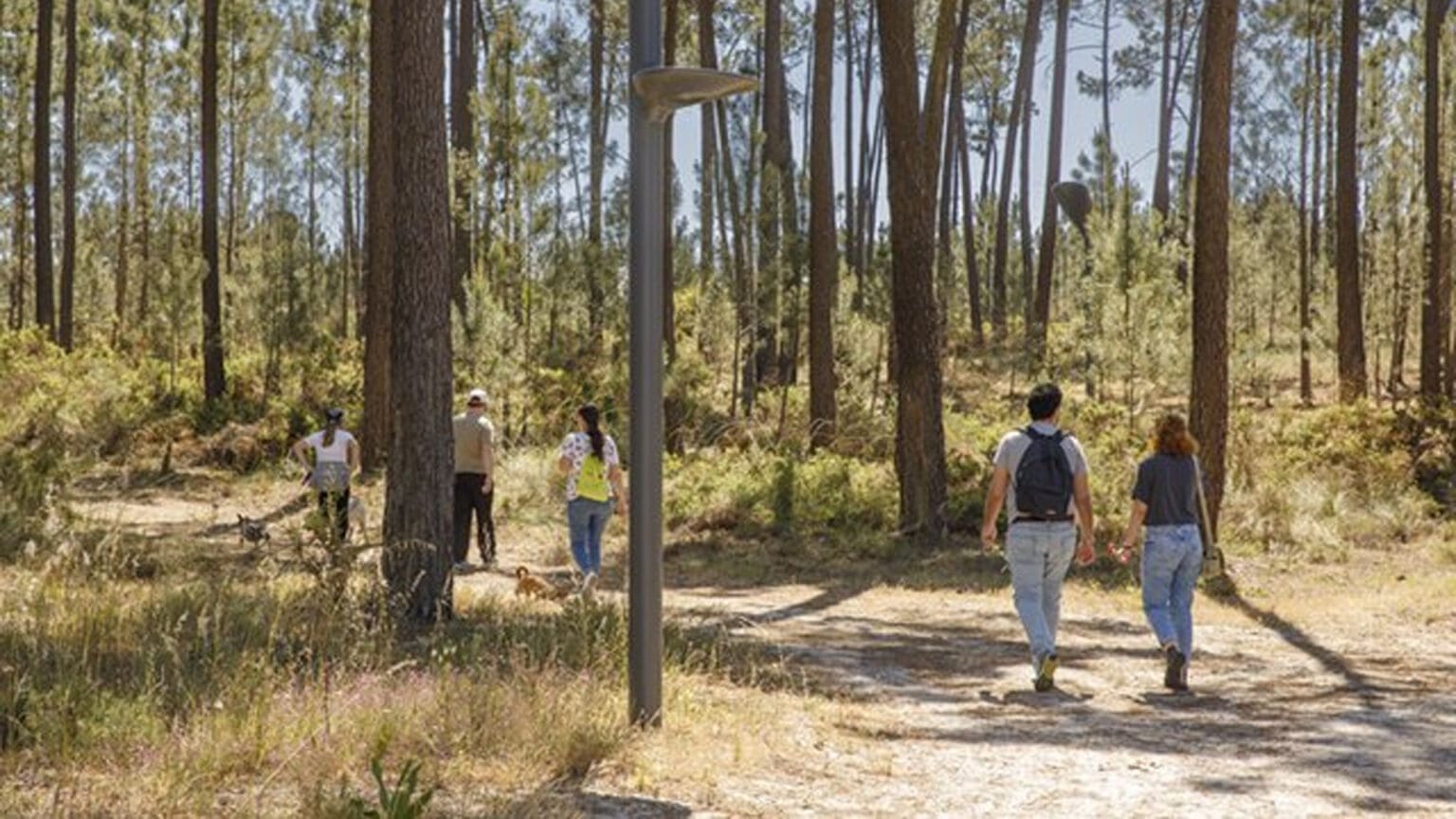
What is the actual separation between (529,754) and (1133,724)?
356cm

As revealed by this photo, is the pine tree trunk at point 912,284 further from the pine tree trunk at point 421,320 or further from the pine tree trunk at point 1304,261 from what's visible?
the pine tree trunk at point 1304,261

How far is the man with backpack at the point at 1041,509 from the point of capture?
796 centimetres

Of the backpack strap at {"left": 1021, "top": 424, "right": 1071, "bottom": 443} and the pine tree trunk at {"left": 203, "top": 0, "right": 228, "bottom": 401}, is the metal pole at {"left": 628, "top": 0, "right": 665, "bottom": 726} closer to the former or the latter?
the backpack strap at {"left": 1021, "top": 424, "right": 1071, "bottom": 443}

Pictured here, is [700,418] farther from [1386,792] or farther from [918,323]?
[1386,792]

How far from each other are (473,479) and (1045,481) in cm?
698

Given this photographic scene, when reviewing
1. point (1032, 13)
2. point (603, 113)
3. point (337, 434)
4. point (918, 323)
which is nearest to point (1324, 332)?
point (1032, 13)

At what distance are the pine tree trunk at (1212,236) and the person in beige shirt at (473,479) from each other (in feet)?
23.5

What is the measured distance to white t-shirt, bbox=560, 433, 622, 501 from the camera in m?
10.9

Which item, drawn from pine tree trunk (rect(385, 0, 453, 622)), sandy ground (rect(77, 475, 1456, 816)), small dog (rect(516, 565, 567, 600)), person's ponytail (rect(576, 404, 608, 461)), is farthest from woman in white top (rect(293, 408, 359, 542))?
pine tree trunk (rect(385, 0, 453, 622))

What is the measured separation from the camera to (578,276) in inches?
1039

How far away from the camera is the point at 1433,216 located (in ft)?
79.7

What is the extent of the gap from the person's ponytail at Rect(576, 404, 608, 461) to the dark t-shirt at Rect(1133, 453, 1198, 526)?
428cm

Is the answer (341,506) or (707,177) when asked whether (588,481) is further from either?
(707,177)

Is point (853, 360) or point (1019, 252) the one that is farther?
point (1019, 252)
